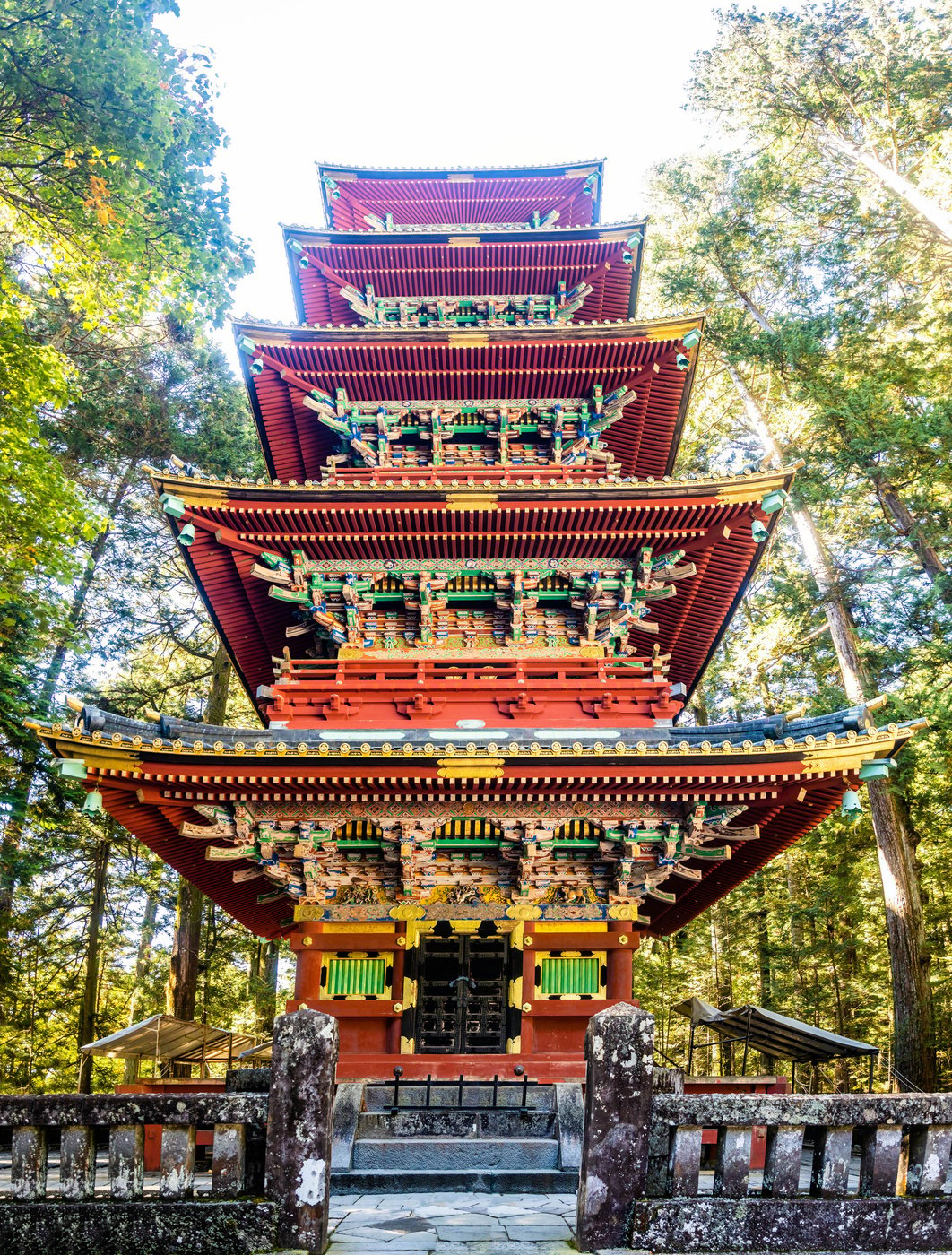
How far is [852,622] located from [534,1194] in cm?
1574

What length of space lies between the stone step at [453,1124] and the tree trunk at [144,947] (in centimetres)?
2050

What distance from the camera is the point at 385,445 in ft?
50.2

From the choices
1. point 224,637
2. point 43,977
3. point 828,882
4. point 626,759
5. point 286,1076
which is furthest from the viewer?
point 43,977

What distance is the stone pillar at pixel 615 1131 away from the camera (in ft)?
19.5

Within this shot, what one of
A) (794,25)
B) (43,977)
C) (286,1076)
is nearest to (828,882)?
(286,1076)

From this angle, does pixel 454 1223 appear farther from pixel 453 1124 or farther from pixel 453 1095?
pixel 453 1095

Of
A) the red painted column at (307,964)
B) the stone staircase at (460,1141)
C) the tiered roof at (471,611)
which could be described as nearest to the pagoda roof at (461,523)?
the tiered roof at (471,611)

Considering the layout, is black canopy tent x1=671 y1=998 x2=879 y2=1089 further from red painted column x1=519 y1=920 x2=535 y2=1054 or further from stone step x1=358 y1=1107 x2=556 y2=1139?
stone step x1=358 y1=1107 x2=556 y2=1139

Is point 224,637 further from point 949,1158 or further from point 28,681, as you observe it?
point 949,1158

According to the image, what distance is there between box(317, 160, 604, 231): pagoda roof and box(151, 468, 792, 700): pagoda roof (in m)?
8.10

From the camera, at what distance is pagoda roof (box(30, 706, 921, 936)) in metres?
10.5

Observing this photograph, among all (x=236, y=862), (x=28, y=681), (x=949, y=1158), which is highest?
(x=28, y=681)

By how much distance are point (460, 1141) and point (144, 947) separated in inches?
1051

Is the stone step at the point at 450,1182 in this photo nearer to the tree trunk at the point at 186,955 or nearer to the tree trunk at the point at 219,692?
the tree trunk at the point at 186,955
